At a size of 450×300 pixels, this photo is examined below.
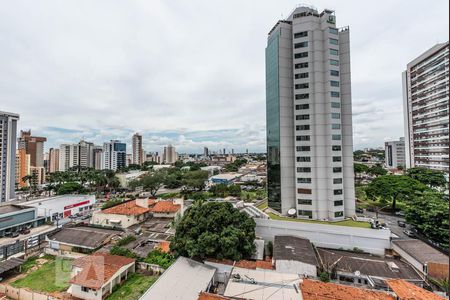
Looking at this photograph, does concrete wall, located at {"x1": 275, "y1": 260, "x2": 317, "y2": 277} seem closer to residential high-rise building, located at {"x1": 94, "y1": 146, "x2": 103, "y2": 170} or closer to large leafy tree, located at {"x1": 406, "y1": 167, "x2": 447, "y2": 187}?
large leafy tree, located at {"x1": 406, "y1": 167, "x2": 447, "y2": 187}

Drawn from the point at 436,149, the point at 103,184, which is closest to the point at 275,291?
the point at 436,149

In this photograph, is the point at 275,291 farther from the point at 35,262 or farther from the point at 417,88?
the point at 417,88

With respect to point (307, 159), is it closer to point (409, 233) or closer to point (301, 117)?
point (301, 117)

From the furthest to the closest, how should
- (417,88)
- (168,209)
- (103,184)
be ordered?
(103,184), (417,88), (168,209)

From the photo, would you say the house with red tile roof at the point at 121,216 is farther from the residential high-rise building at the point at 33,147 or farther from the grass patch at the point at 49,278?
the residential high-rise building at the point at 33,147

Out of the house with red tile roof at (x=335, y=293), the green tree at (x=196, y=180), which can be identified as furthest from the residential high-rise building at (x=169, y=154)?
the house with red tile roof at (x=335, y=293)

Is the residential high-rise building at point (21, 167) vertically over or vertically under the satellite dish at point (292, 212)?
over

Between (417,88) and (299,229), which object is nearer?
(299,229)
